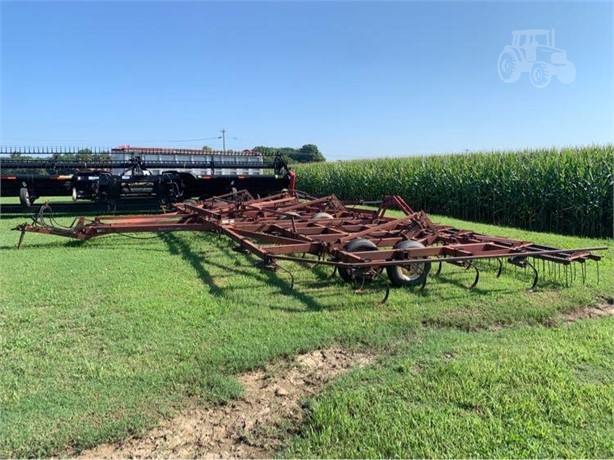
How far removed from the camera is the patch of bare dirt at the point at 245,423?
7.91ft

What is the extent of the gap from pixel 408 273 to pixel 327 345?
2.00m

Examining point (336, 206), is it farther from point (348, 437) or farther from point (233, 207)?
point (348, 437)

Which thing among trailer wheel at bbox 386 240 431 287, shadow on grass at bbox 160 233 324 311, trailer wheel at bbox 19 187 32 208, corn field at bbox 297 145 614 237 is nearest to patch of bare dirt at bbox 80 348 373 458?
shadow on grass at bbox 160 233 324 311

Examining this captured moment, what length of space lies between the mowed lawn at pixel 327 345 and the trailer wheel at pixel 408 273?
8.0 inches

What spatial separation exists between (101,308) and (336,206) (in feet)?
16.8

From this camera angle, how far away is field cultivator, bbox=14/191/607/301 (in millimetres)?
4891

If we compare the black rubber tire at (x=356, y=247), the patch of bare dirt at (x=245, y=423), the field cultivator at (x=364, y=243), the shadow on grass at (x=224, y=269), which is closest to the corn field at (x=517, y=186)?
the field cultivator at (x=364, y=243)

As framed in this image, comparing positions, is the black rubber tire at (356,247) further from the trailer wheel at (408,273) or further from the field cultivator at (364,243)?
the trailer wheel at (408,273)

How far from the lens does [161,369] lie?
3178 millimetres

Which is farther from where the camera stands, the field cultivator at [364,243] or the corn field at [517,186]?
A: the corn field at [517,186]

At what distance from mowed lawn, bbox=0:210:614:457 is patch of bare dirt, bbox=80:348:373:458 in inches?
3.6

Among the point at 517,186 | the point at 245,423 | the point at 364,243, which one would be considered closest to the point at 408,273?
the point at 364,243

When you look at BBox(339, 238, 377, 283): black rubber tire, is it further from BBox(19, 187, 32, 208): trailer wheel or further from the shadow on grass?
BBox(19, 187, 32, 208): trailer wheel

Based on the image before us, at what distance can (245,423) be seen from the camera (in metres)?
2.67
